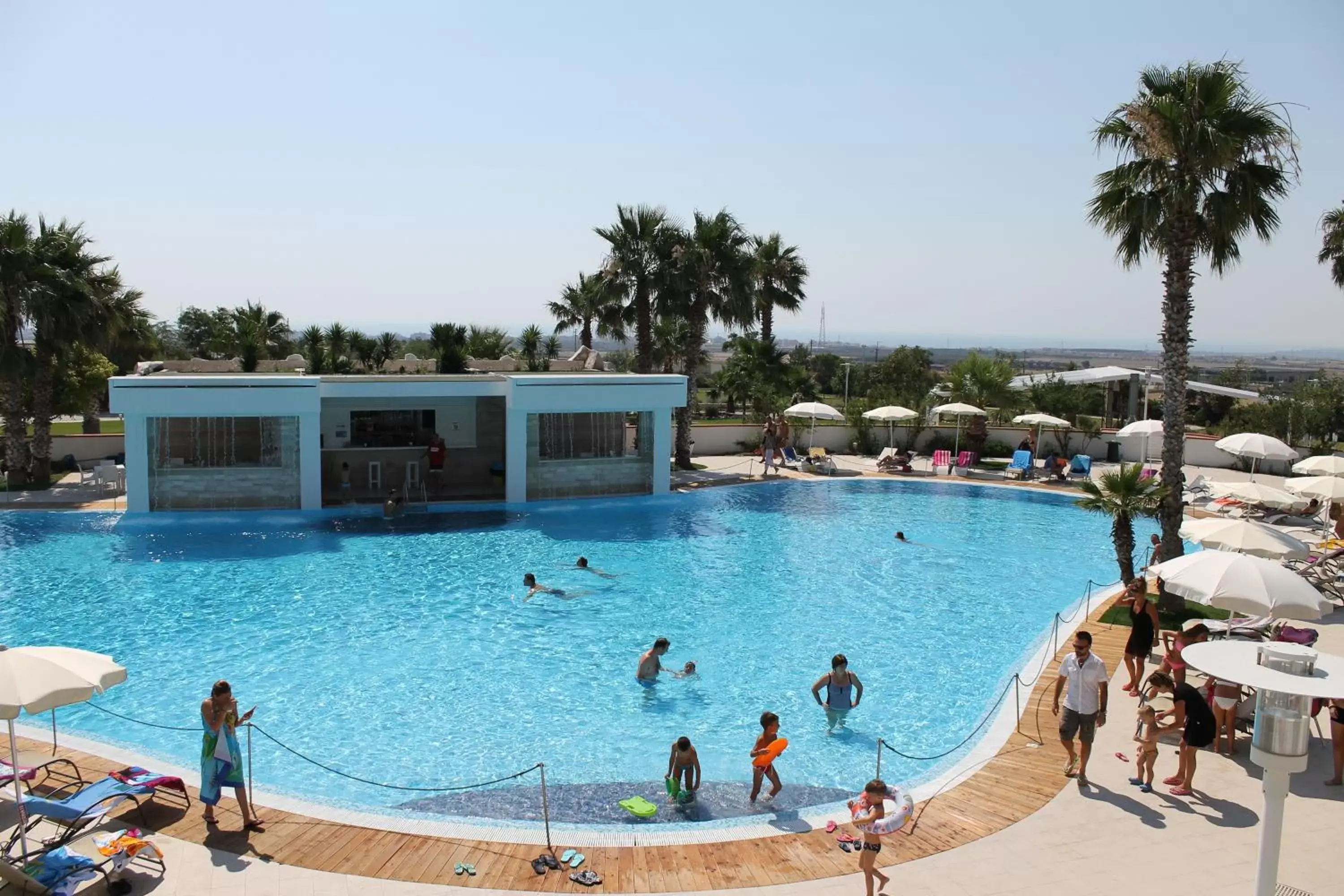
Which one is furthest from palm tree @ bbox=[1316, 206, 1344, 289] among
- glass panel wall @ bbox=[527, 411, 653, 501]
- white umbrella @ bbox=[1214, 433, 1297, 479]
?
glass panel wall @ bbox=[527, 411, 653, 501]

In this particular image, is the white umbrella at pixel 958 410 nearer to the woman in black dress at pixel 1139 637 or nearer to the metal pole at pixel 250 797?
the woman in black dress at pixel 1139 637

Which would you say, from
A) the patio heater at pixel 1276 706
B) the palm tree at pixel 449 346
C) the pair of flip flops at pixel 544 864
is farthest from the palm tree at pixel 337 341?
the patio heater at pixel 1276 706

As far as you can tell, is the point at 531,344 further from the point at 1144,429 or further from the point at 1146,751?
the point at 1146,751

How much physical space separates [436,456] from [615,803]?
1706cm

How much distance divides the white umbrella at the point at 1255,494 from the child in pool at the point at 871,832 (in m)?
16.6

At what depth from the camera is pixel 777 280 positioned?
39.3 meters

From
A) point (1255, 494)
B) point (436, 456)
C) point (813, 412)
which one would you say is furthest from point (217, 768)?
point (813, 412)

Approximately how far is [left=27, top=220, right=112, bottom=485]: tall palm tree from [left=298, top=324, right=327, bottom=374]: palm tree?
7.75m

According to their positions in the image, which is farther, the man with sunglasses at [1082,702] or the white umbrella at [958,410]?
the white umbrella at [958,410]

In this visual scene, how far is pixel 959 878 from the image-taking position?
304 inches

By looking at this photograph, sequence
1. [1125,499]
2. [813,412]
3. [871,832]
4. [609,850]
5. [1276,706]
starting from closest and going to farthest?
[1276,706] → [871,832] → [609,850] → [1125,499] → [813,412]

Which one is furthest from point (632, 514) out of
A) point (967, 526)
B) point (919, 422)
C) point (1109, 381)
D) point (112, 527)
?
point (1109, 381)

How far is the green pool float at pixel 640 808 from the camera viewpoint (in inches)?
376

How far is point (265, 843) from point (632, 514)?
54.5 feet
